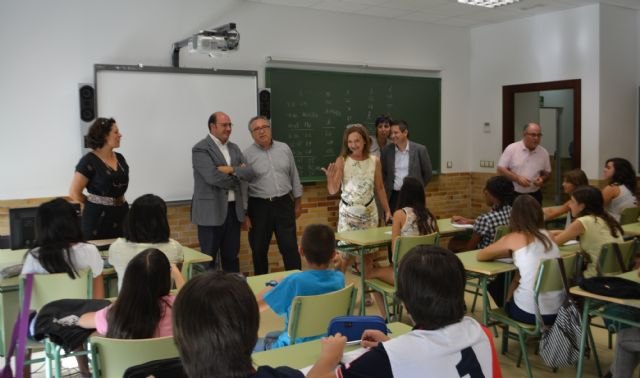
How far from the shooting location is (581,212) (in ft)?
13.1

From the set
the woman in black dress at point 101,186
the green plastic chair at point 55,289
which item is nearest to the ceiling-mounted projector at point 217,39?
the woman in black dress at point 101,186

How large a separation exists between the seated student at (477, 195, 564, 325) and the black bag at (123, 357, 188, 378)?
2.51 metres

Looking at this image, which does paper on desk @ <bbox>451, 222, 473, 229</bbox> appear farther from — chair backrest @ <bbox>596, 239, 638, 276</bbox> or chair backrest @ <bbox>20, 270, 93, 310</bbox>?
chair backrest @ <bbox>20, 270, 93, 310</bbox>

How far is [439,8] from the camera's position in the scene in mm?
6793

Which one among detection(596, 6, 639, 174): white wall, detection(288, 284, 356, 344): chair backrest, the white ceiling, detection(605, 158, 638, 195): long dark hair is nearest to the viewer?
detection(288, 284, 356, 344): chair backrest

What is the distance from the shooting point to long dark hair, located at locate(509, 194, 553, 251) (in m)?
3.47

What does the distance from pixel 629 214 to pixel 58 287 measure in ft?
15.4

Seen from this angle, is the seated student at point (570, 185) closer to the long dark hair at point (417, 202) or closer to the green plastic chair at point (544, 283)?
the long dark hair at point (417, 202)

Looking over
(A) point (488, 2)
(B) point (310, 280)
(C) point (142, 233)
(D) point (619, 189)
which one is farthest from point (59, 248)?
(A) point (488, 2)

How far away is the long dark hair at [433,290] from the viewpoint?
5.40 ft

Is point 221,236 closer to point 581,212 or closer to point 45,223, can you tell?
point 45,223

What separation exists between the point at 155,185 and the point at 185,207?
0.39m

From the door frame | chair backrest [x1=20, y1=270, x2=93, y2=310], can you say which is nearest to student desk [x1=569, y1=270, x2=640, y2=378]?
chair backrest [x1=20, y1=270, x2=93, y2=310]

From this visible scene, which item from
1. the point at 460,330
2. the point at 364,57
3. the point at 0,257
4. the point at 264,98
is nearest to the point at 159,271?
the point at 460,330
